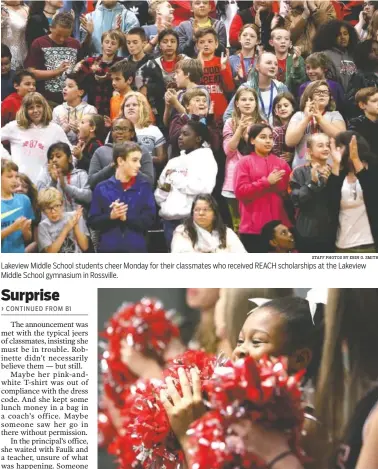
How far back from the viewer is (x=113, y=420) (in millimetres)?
2977

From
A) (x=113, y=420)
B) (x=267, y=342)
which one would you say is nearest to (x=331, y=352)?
(x=267, y=342)

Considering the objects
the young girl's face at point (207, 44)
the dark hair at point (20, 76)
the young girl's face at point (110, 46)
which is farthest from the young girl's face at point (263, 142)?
the dark hair at point (20, 76)

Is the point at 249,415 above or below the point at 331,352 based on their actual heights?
below

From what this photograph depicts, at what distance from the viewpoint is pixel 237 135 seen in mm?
3016

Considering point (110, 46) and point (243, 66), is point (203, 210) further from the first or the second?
point (110, 46)

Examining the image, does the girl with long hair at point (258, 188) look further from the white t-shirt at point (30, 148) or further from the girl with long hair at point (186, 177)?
the white t-shirt at point (30, 148)

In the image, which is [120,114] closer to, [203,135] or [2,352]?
[203,135]

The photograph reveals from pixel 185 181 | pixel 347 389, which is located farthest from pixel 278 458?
pixel 185 181

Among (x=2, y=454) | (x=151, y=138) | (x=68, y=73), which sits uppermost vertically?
(x=68, y=73)

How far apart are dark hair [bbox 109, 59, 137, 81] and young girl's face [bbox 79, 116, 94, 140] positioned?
191 mm

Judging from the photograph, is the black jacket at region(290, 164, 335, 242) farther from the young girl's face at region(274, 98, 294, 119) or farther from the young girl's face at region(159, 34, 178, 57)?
the young girl's face at region(159, 34, 178, 57)

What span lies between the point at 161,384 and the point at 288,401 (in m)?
0.42

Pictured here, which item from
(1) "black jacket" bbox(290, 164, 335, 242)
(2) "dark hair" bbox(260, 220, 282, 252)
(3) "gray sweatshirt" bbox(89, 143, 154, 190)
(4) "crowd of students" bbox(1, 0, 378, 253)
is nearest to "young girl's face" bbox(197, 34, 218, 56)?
(4) "crowd of students" bbox(1, 0, 378, 253)

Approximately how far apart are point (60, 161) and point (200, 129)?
1.58ft
